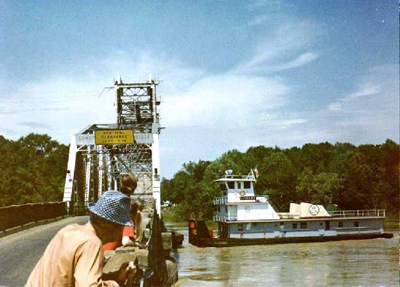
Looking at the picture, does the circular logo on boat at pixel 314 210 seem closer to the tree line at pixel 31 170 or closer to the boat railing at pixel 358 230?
the boat railing at pixel 358 230

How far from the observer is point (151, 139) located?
110 ft

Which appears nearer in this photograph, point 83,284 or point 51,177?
point 83,284

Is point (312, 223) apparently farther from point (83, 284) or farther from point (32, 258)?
point (83, 284)

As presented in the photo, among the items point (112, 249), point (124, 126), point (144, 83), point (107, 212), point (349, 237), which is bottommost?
point (349, 237)

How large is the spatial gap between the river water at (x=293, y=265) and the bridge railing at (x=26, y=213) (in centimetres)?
698

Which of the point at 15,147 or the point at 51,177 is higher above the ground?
the point at 15,147

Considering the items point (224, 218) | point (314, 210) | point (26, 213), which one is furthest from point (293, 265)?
point (314, 210)

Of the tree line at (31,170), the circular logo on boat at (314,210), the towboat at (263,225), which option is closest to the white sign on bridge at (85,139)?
the towboat at (263,225)

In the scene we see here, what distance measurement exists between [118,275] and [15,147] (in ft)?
273

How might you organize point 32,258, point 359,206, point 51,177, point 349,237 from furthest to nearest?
point 51,177 → point 359,206 → point 349,237 → point 32,258

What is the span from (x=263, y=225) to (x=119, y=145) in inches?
583

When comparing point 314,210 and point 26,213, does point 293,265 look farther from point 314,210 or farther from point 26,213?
point 314,210

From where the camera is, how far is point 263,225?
39.0m

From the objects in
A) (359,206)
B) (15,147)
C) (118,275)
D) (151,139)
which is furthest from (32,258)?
(15,147)
